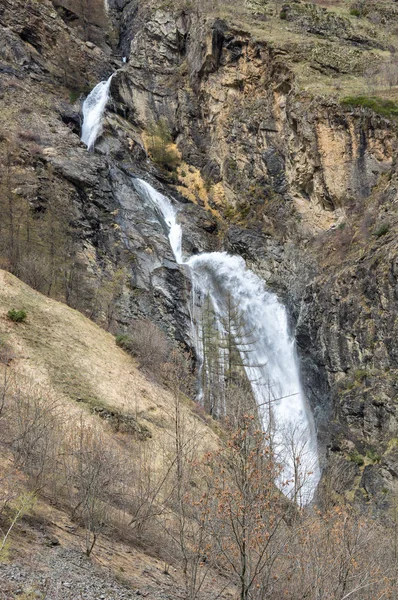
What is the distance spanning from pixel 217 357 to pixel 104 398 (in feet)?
36.5

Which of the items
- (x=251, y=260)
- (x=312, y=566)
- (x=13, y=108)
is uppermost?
(x=13, y=108)

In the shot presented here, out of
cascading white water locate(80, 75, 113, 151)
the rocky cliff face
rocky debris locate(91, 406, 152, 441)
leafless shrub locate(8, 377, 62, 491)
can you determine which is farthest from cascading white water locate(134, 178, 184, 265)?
leafless shrub locate(8, 377, 62, 491)

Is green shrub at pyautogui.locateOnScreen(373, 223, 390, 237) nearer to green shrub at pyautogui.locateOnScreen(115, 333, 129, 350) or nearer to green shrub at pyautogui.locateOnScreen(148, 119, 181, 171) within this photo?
green shrub at pyautogui.locateOnScreen(115, 333, 129, 350)

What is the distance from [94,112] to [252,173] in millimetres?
15998

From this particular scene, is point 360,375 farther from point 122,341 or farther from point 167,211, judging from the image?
point 167,211

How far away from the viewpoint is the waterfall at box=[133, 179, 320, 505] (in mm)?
27438

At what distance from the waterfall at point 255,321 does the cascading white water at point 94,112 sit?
6.11 metres

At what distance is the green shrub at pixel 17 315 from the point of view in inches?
780

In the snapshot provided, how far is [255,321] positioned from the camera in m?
31.5

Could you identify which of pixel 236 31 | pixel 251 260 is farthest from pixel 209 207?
pixel 236 31

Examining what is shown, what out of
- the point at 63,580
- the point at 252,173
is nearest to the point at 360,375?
the point at 63,580

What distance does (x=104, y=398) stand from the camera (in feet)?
60.7

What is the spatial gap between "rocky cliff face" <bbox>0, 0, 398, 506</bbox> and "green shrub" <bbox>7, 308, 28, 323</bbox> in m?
6.73

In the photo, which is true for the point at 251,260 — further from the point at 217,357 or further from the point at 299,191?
the point at 217,357
